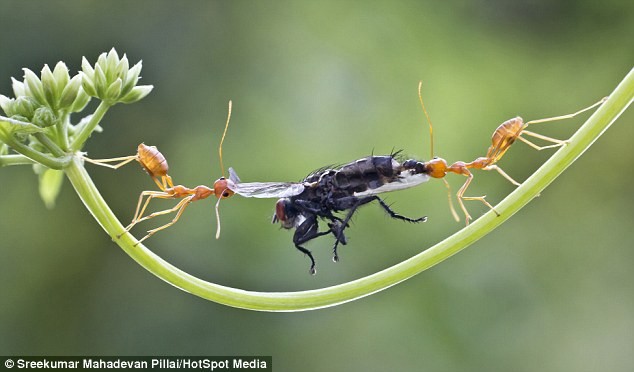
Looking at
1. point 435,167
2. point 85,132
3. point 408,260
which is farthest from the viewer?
point 435,167

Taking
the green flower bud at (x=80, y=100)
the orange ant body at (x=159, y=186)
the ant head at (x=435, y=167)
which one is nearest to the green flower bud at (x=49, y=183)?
the orange ant body at (x=159, y=186)

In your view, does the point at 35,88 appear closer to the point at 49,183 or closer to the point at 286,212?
the point at 49,183

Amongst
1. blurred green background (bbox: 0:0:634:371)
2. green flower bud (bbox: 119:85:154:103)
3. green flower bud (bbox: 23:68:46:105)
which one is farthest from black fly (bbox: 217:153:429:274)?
blurred green background (bbox: 0:0:634:371)

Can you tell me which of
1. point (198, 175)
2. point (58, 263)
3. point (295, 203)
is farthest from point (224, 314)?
point (295, 203)

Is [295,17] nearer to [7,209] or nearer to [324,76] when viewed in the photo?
[324,76]

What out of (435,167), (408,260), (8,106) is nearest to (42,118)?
(8,106)

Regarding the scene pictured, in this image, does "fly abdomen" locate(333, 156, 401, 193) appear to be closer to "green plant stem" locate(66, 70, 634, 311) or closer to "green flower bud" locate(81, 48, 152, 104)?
"green plant stem" locate(66, 70, 634, 311)
